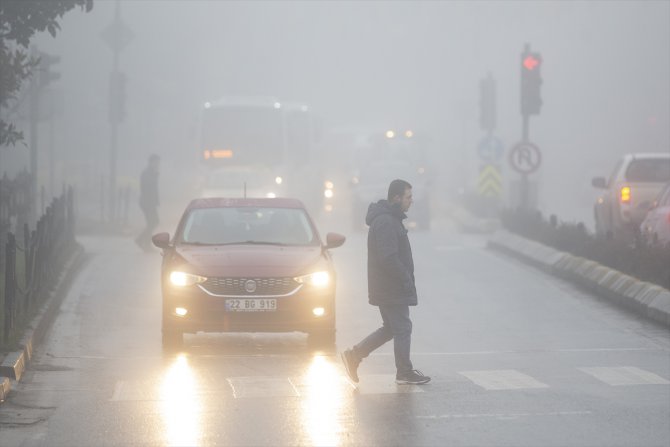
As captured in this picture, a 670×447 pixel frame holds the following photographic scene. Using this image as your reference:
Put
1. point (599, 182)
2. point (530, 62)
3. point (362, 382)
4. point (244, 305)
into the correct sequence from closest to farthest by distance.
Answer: point (362, 382)
point (244, 305)
point (599, 182)
point (530, 62)

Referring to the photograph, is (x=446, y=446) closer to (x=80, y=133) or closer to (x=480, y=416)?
(x=480, y=416)

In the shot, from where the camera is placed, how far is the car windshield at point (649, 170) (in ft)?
91.8

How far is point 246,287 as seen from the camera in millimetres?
15344

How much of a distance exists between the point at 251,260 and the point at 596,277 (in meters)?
7.37

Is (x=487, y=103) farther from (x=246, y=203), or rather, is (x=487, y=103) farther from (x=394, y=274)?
(x=394, y=274)

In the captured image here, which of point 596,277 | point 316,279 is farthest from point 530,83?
point 316,279

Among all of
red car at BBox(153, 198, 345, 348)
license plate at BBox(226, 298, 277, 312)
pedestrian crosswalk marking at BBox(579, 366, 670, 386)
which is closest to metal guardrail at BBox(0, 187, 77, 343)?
red car at BBox(153, 198, 345, 348)

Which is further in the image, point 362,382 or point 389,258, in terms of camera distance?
point 362,382

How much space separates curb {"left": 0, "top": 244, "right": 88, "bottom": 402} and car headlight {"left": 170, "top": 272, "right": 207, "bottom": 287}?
1.41 meters

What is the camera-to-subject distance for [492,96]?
43500 millimetres

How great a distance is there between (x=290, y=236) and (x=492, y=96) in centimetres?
2737

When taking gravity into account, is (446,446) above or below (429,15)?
below

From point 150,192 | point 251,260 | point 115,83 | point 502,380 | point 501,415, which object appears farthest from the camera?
point 115,83

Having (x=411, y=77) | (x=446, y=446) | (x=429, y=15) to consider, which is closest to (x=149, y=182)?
(x=446, y=446)
